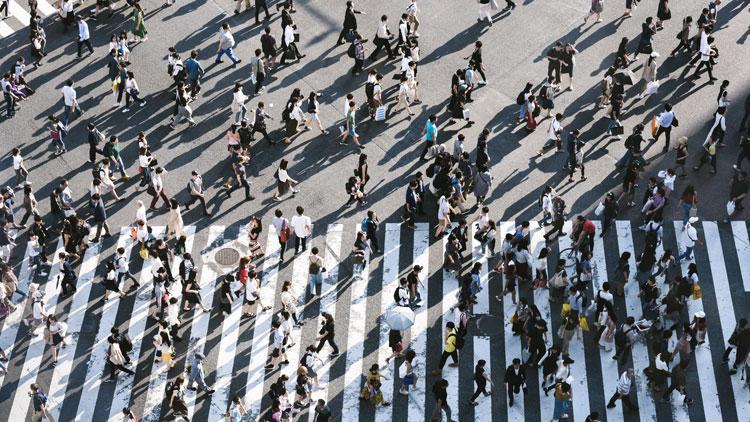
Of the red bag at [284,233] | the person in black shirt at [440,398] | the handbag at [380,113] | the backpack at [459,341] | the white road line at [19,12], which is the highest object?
the white road line at [19,12]

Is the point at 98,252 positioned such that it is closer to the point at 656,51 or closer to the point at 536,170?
the point at 536,170

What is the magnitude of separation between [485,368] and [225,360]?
6.71 meters

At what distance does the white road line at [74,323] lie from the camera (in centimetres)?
2795

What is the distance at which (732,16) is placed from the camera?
127 ft

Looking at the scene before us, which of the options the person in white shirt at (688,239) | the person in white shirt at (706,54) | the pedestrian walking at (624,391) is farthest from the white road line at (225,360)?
the person in white shirt at (706,54)

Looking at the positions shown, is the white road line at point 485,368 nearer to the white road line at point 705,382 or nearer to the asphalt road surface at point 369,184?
the asphalt road surface at point 369,184

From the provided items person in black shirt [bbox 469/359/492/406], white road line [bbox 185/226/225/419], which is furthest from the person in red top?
white road line [bbox 185/226/225/419]

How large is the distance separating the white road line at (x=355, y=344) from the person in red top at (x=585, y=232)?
5887 millimetres

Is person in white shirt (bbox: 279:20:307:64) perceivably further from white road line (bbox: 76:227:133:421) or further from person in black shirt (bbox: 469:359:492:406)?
person in black shirt (bbox: 469:359:492:406)

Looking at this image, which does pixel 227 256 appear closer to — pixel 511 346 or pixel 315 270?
pixel 315 270

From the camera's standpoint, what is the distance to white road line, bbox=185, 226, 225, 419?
93.7ft

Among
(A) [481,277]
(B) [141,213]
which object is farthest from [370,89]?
(B) [141,213]

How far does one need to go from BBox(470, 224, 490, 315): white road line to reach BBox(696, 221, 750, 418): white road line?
6082mm

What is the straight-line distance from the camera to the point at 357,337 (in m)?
28.8
